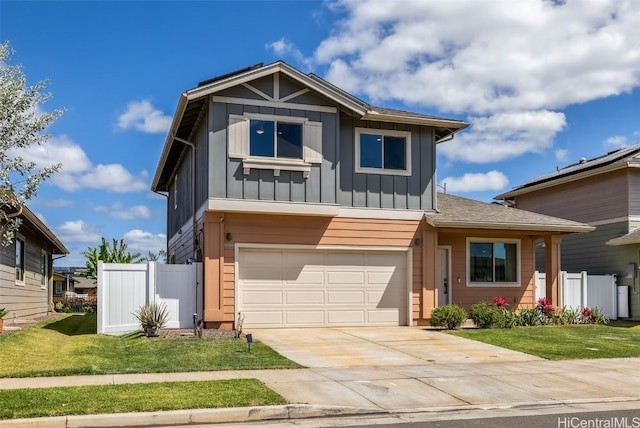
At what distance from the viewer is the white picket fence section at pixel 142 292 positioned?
53.5ft

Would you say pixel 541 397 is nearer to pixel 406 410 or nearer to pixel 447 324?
pixel 406 410

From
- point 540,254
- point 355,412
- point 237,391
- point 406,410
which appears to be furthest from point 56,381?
point 540,254

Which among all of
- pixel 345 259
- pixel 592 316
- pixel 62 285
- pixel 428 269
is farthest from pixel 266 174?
pixel 62 285

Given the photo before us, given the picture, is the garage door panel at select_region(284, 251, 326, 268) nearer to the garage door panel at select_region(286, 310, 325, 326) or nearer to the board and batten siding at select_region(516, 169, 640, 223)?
the garage door panel at select_region(286, 310, 325, 326)

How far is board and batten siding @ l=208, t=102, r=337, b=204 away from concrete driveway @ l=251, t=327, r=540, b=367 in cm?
355

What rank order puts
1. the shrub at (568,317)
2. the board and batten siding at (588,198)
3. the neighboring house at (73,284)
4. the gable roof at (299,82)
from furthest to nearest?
the neighboring house at (73,284), the board and batten siding at (588,198), the shrub at (568,317), the gable roof at (299,82)

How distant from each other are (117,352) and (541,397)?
810 cm

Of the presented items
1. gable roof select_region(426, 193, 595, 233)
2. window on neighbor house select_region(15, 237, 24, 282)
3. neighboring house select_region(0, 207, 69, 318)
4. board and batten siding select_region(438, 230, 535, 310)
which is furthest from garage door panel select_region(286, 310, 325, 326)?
window on neighbor house select_region(15, 237, 24, 282)

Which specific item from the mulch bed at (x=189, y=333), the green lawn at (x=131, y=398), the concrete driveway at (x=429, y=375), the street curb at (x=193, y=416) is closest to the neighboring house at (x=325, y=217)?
the mulch bed at (x=189, y=333)

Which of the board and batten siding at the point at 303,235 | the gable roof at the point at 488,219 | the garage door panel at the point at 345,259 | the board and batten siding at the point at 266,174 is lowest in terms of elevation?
the garage door panel at the point at 345,259

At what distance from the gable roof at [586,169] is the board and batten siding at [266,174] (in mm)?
10985

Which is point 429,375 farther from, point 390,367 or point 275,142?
point 275,142

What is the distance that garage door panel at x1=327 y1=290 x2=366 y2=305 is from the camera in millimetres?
18562

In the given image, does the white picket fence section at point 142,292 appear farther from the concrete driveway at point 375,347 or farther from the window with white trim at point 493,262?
the window with white trim at point 493,262
